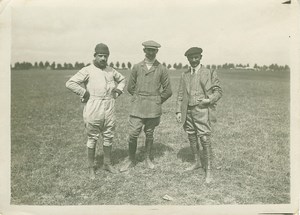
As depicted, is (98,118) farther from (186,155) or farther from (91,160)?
(186,155)

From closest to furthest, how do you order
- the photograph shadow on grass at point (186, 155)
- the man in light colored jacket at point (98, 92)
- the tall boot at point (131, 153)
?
the man in light colored jacket at point (98, 92)
the tall boot at point (131, 153)
the photograph shadow on grass at point (186, 155)

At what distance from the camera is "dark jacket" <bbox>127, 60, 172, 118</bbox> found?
3.48 metres

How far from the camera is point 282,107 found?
3715mm

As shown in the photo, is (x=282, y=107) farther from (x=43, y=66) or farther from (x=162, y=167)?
(x=43, y=66)

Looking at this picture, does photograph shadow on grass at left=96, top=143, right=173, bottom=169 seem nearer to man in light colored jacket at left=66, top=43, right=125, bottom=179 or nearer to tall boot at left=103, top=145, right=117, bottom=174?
tall boot at left=103, top=145, right=117, bottom=174

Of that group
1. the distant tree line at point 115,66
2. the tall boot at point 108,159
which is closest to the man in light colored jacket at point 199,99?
the distant tree line at point 115,66

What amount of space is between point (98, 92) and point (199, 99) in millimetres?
963

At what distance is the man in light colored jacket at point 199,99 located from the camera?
3.39m

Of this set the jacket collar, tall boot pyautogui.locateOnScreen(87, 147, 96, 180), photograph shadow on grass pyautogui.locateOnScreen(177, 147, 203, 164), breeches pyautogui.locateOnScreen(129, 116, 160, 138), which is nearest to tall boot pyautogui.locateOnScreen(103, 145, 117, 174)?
tall boot pyautogui.locateOnScreen(87, 147, 96, 180)

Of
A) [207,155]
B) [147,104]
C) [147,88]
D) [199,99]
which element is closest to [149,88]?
[147,88]

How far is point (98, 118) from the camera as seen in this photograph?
3.35 metres

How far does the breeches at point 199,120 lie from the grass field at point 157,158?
15.9 inches

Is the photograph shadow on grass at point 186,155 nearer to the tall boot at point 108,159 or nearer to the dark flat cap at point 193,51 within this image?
the tall boot at point 108,159

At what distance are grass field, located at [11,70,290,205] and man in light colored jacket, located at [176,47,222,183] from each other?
11.3 inches
